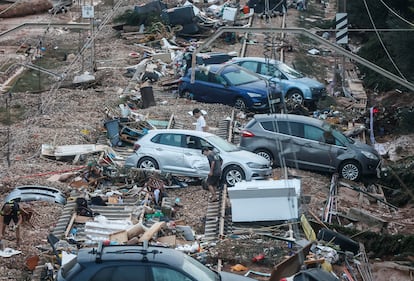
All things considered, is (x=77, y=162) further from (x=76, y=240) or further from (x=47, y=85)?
(x=47, y=85)

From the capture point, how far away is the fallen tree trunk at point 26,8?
54.6m

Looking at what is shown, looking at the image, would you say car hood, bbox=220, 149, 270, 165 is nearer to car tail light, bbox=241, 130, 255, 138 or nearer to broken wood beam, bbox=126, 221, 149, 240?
car tail light, bbox=241, 130, 255, 138

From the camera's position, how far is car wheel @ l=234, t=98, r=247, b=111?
29984mm

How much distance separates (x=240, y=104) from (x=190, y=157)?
7.56 meters

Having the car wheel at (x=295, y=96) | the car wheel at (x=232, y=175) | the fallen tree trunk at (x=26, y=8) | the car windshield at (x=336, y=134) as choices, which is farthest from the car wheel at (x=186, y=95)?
the fallen tree trunk at (x=26, y=8)

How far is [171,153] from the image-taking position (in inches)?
908

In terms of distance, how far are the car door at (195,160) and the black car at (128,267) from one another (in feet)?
34.9

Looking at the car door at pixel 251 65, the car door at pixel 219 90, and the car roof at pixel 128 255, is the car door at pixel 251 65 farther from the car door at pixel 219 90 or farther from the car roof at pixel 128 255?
the car roof at pixel 128 255

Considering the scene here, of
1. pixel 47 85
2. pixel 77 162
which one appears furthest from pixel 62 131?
pixel 47 85

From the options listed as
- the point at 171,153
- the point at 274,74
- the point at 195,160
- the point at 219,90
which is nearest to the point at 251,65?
the point at 274,74

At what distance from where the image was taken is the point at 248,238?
1830 cm

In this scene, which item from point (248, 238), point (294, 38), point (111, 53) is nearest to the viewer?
point (248, 238)

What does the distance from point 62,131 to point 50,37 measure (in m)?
21.7

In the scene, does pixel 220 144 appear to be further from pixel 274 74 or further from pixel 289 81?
pixel 274 74
